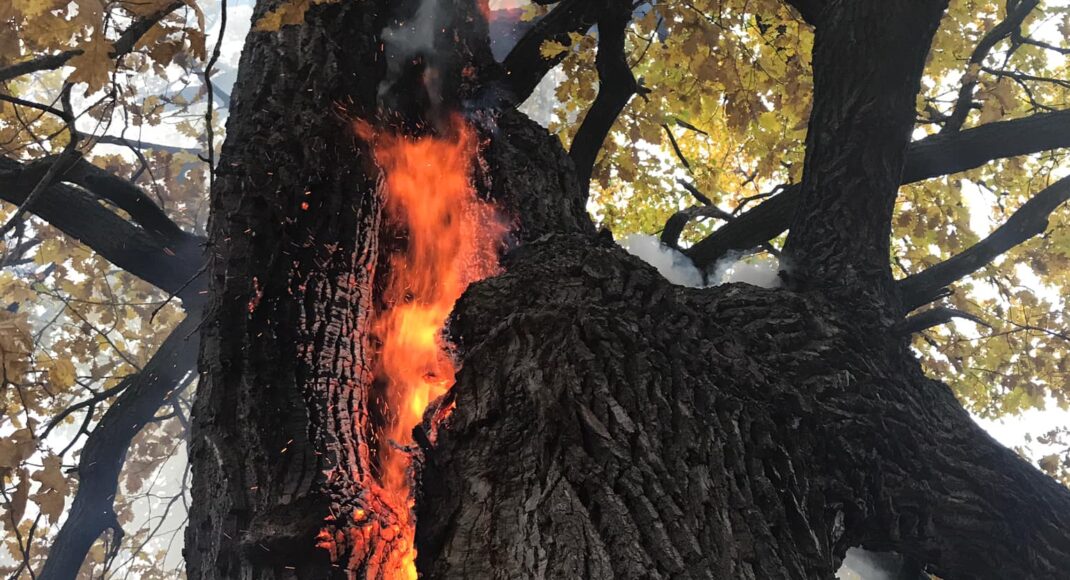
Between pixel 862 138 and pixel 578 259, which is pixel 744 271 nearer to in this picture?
pixel 862 138

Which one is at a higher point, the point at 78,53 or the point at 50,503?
the point at 78,53

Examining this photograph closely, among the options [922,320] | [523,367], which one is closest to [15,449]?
[523,367]

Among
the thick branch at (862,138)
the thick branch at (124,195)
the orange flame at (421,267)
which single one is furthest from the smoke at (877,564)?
the thick branch at (124,195)

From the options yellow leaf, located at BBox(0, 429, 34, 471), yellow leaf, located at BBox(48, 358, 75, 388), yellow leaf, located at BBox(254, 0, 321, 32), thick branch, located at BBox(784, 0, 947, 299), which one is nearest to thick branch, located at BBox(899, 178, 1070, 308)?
thick branch, located at BBox(784, 0, 947, 299)

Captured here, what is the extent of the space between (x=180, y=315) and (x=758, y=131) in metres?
9.01

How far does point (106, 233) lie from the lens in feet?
11.9

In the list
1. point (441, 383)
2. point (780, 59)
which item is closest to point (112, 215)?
point (441, 383)

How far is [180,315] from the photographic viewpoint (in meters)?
9.48

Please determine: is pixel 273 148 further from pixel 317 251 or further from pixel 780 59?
pixel 780 59

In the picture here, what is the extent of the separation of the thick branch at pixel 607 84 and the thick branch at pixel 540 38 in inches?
4.7

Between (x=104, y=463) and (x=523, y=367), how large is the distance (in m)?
4.16

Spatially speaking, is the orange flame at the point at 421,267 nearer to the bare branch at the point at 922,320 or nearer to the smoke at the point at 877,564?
the bare branch at the point at 922,320

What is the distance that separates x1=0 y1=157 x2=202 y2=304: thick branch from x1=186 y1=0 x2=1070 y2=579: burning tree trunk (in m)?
1.55

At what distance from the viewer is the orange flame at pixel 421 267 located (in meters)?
2.04
